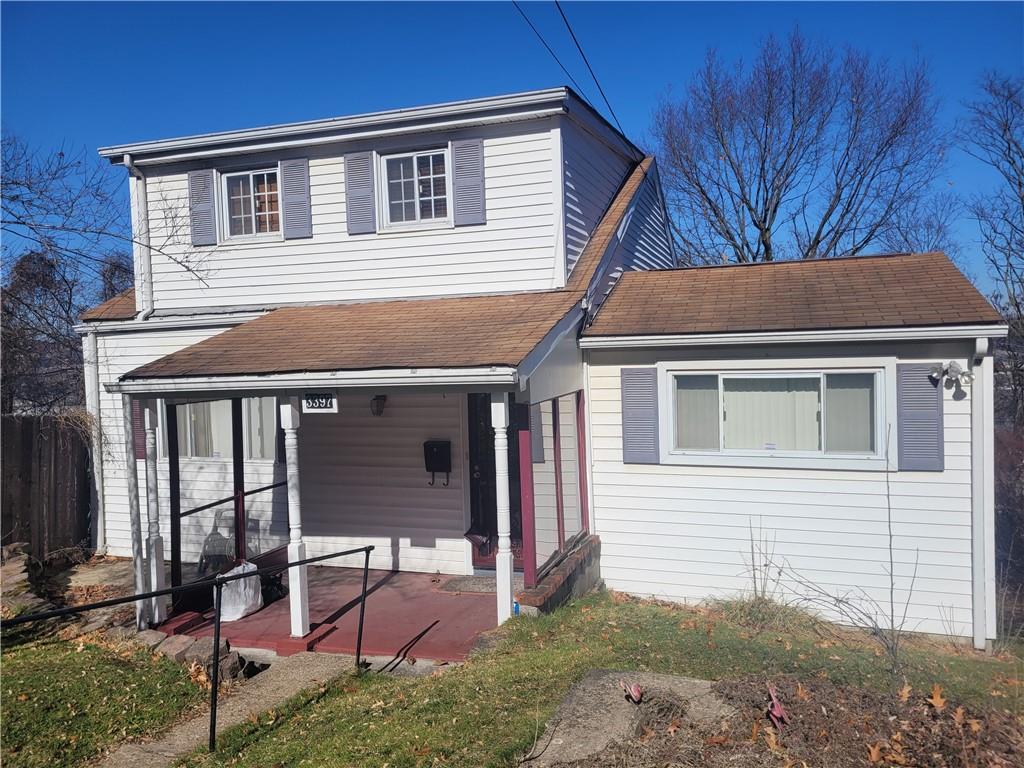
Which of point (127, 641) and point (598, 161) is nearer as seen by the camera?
point (127, 641)

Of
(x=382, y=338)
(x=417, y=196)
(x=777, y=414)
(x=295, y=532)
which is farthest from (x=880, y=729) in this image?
(x=417, y=196)

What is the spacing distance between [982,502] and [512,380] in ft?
15.6

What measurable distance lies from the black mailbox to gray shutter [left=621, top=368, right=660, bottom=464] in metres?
2.13

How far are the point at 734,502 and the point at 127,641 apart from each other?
6207mm

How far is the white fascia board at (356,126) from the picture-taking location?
8828 millimetres

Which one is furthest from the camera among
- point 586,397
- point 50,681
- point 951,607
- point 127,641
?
point 586,397

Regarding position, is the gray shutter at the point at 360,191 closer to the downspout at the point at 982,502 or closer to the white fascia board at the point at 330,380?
the white fascia board at the point at 330,380

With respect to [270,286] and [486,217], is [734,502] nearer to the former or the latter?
[486,217]

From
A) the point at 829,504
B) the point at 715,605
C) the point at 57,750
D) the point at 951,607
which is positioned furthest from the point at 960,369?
the point at 57,750

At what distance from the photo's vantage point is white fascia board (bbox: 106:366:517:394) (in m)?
6.59

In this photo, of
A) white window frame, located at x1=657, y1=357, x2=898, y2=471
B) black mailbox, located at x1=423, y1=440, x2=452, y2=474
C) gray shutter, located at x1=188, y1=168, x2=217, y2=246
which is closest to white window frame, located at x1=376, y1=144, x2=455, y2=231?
gray shutter, located at x1=188, y1=168, x2=217, y2=246

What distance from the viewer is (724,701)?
4301 millimetres

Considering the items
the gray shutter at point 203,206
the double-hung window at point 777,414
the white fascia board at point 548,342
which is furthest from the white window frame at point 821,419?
the gray shutter at point 203,206

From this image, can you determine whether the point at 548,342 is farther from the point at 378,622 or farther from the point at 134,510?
the point at 134,510
